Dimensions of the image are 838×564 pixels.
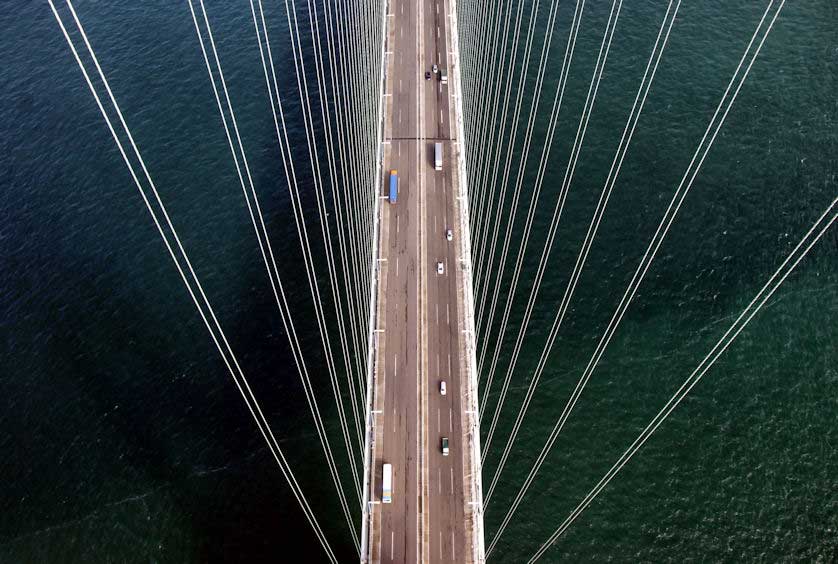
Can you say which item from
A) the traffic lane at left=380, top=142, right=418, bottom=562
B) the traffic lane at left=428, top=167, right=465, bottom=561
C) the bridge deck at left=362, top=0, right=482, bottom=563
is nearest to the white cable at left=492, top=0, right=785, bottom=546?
the traffic lane at left=428, top=167, right=465, bottom=561

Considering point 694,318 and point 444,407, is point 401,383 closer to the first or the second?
point 444,407

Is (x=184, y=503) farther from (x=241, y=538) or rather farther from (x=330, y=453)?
(x=330, y=453)

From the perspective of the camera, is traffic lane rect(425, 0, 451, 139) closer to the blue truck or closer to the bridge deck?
the bridge deck

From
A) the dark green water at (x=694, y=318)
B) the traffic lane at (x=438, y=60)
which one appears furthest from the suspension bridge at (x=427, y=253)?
the dark green water at (x=694, y=318)

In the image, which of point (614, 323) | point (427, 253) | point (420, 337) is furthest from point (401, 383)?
point (614, 323)

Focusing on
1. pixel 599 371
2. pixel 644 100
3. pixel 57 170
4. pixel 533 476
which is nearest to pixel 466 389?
pixel 533 476

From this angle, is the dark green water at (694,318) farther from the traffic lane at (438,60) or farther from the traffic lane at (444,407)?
the traffic lane at (438,60)
